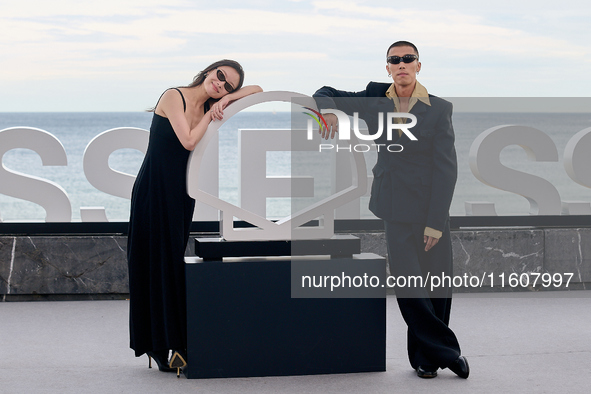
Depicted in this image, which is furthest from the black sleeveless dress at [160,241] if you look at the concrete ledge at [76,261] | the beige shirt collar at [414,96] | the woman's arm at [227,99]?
the concrete ledge at [76,261]

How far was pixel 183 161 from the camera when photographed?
3736 mm

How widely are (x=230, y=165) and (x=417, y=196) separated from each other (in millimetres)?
30371

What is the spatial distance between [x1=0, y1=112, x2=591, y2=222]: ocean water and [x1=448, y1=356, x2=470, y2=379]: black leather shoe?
5629 millimetres

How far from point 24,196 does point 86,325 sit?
1534 mm

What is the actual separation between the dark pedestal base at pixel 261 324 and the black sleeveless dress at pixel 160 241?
0.43 feet

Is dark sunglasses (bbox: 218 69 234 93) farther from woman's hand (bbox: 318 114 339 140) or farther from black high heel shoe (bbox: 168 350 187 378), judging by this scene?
black high heel shoe (bbox: 168 350 187 378)

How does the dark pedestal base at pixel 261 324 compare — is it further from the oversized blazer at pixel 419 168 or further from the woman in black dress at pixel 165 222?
the oversized blazer at pixel 419 168

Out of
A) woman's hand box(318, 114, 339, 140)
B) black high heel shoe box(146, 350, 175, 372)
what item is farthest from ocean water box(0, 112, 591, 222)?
black high heel shoe box(146, 350, 175, 372)

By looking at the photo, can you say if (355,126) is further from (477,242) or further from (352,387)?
(477,242)

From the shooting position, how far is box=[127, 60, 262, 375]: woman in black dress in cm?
370

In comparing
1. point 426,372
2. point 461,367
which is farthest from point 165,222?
point 461,367

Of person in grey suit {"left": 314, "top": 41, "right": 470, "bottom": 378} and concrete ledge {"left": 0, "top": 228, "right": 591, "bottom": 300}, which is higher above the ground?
person in grey suit {"left": 314, "top": 41, "right": 470, "bottom": 378}

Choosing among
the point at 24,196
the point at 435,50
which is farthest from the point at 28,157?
Result: the point at 24,196

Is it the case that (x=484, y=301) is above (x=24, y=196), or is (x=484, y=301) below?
below
